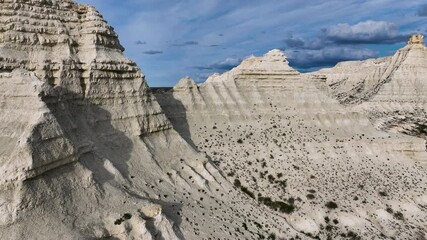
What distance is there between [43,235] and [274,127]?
37859 millimetres

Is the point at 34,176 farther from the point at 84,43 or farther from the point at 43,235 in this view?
the point at 84,43

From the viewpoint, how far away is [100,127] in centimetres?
3575

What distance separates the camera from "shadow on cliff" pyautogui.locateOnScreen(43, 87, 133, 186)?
30.4 metres

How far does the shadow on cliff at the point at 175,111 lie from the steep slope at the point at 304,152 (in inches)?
5.2

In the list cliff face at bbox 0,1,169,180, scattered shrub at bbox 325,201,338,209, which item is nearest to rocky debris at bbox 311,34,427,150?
scattered shrub at bbox 325,201,338,209

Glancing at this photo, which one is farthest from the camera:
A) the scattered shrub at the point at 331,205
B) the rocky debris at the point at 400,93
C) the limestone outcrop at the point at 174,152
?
the rocky debris at the point at 400,93

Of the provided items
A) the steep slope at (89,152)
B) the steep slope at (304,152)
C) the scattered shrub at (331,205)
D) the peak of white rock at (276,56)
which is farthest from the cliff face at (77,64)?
the peak of white rock at (276,56)

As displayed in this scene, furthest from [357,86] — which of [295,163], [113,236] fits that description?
[113,236]

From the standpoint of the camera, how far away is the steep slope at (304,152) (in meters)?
43.1

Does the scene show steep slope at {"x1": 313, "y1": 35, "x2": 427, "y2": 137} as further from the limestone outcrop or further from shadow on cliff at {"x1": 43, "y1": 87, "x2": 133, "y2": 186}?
shadow on cliff at {"x1": 43, "y1": 87, "x2": 133, "y2": 186}

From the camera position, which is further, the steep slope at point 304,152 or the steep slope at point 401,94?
the steep slope at point 401,94

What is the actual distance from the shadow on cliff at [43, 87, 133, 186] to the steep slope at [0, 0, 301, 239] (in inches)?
3.8

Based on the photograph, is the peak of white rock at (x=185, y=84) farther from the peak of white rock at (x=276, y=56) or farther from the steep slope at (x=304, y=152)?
the peak of white rock at (x=276, y=56)

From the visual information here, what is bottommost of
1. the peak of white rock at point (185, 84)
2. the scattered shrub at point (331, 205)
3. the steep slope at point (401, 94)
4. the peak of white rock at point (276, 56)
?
the scattered shrub at point (331, 205)
